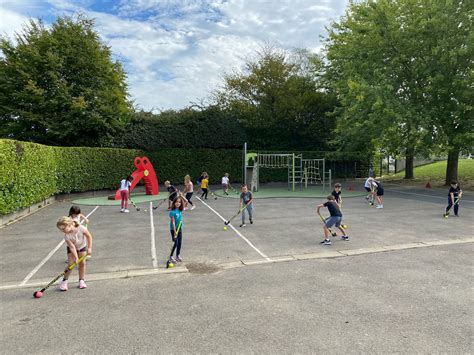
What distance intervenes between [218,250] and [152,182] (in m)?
14.9

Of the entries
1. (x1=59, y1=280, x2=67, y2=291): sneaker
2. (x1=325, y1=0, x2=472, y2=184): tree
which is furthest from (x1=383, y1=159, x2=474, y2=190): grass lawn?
(x1=59, y1=280, x2=67, y2=291): sneaker

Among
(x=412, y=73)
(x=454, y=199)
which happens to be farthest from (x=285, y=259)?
(x=412, y=73)

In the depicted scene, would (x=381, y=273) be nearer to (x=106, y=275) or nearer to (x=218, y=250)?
(x=218, y=250)

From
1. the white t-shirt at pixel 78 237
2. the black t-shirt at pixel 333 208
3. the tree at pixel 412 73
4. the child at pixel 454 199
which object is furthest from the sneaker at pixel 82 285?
the tree at pixel 412 73

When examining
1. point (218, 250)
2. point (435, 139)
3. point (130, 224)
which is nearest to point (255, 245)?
point (218, 250)

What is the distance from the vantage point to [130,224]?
12.3 metres

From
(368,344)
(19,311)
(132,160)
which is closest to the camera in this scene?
(368,344)

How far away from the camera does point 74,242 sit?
20.4 ft

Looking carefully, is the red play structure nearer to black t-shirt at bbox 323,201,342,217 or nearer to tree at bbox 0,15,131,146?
tree at bbox 0,15,131,146

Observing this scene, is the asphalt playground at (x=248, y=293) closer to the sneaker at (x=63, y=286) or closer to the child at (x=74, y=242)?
the sneaker at (x=63, y=286)

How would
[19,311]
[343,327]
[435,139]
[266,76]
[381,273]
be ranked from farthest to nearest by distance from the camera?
[266,76], [435,139], [381,273], [19,311], [343,327]

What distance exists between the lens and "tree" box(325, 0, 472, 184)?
65.9 feet

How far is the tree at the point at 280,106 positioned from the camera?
1287 inches

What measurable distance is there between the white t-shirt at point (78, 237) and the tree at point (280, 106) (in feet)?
88.8
